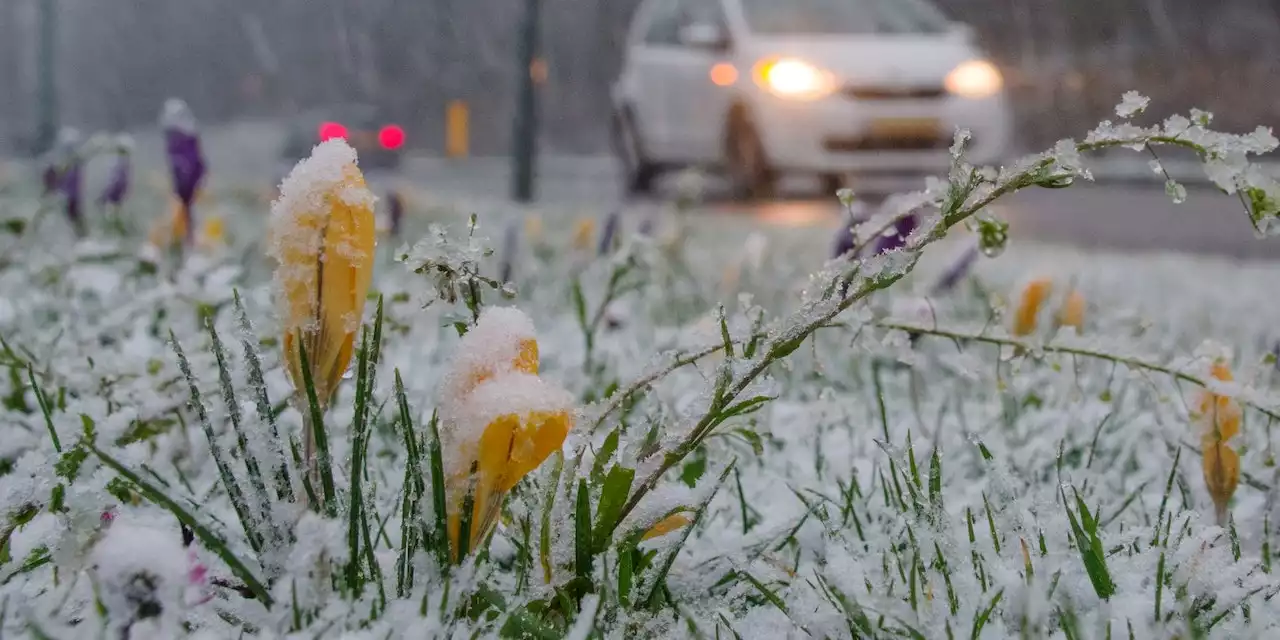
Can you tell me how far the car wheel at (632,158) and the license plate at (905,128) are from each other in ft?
7.06

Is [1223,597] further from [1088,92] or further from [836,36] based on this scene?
[1088,92]

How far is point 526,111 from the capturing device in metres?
8.78

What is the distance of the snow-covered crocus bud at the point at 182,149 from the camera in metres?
1.96

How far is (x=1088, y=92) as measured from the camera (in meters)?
20.5

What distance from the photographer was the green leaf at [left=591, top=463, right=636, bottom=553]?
0.83 metres

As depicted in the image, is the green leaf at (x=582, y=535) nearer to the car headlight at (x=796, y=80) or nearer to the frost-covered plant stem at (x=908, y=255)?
the frost-covered plant stem at (x=908, y=255)

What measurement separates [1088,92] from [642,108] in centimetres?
1431

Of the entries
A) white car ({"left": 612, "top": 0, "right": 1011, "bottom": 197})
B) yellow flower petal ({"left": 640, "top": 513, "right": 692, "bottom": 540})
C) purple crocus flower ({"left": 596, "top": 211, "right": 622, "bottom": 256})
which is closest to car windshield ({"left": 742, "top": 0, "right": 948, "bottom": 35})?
white car ({"left": 612, "top": 0, "right": 1011, "bottom": 197})

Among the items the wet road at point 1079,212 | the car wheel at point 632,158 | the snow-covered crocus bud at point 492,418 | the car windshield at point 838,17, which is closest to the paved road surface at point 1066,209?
the wet road at point 1079,212

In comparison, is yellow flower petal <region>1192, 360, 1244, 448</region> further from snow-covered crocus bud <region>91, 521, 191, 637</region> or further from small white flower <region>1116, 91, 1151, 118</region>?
snow-covered crocus bud <region>91, 521, 191, 637</region>

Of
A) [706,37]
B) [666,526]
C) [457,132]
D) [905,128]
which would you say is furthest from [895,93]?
[457,132]

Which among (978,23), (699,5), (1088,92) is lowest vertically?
(699,5)

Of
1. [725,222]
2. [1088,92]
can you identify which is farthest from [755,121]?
[1088,92]

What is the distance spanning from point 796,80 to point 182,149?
18.7ft
